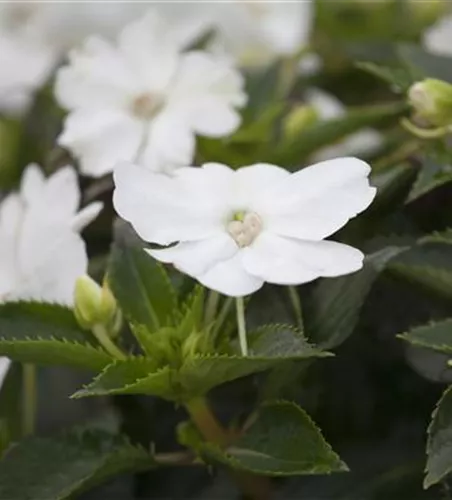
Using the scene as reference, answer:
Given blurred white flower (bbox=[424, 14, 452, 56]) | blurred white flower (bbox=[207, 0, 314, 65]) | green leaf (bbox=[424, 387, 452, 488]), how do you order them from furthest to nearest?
1. blurred white flower (bbox=[207, 0, 314, 65])
2. blurred white flower (bbox=[424, 14, 452, 56])
3. green leaf (bbox=[424, 387, 452, 488])

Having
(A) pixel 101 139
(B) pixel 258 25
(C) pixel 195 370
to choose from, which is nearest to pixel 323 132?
(A) pixel 101 139

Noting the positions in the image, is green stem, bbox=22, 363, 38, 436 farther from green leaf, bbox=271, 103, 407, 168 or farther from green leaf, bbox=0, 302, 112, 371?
green leaf, bbox=271, 103, 407, 168

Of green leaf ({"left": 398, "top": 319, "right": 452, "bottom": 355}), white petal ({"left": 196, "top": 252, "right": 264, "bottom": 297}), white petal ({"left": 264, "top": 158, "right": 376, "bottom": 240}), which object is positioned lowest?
green leaf ({"left": 398, "top": 319, "right": 452, "bottom": 355})

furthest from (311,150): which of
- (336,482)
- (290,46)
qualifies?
(290,46)

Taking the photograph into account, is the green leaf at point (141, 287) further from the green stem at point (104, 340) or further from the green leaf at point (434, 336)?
the green leaf at point (434, 336)

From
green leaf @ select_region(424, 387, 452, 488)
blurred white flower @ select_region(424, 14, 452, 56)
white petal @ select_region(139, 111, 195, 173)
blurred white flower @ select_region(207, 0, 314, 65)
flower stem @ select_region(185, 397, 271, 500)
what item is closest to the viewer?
green leaf @ select_region(424, 387, 452, 488)

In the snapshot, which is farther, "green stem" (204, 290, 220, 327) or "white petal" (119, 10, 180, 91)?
"white petal" (119, 10, 180, 91)

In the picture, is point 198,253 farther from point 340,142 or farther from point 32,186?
point 340,142

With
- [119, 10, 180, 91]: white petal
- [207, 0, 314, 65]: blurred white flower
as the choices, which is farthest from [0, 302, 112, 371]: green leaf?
[207, 0, 314, 65]: blurred white flower

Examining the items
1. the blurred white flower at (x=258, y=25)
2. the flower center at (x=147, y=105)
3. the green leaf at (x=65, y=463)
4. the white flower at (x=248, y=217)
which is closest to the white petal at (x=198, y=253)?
the white flower at (x=248, y=217)
